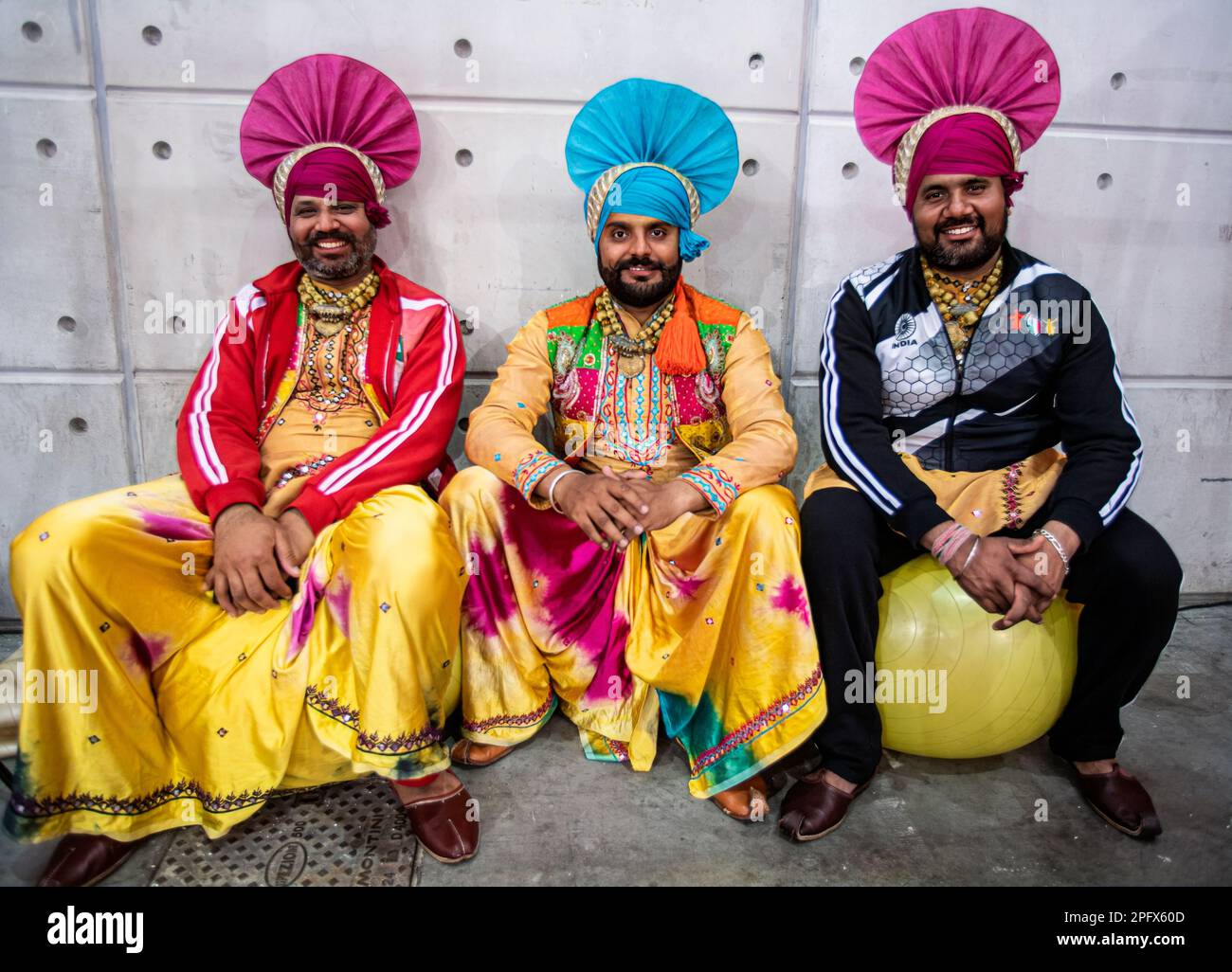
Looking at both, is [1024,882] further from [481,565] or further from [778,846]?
[481,565]

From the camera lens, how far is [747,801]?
6.84 feet

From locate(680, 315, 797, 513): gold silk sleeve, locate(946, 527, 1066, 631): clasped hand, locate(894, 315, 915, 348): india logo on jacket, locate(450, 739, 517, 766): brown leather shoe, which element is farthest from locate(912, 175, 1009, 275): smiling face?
locate(450, 739, 517, 766): brown leather shoe

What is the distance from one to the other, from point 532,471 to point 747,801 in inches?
40.5

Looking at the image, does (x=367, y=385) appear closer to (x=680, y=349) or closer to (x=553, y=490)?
(x=553, y=490)

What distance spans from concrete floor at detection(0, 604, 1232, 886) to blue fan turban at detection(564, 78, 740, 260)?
1603 millimetres

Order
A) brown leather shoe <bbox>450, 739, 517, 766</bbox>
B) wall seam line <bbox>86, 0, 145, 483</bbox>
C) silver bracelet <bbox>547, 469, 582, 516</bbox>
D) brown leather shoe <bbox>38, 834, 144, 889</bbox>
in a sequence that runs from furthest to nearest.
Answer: wall seam line <bbox>86, 0, 145, 483</bbox>
brown leather shoe <bbox>450, 739, 517, 766</bbox>
silver bracelet <bbox>547, 469, 582, 516</bbox>
brown leather shoe <bbox>38, 834, 144, 889</bbox>

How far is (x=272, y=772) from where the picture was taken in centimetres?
198

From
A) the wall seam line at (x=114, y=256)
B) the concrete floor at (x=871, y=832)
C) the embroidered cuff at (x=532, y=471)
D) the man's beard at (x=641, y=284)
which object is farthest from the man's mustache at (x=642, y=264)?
the wall seam line at (x=114, y=256)

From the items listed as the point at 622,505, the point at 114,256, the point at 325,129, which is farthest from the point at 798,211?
the point at 114,256

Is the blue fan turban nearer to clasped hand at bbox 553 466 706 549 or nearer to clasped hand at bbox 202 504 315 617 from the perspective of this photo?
clasped hand at bbox 553 466 706 549

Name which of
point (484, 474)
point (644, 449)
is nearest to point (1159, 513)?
point (644, 449)

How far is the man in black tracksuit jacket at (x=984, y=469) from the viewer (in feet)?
6.66

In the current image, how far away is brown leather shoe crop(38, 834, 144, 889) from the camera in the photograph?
180cm

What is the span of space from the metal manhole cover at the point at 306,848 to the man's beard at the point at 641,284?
1577 mm
